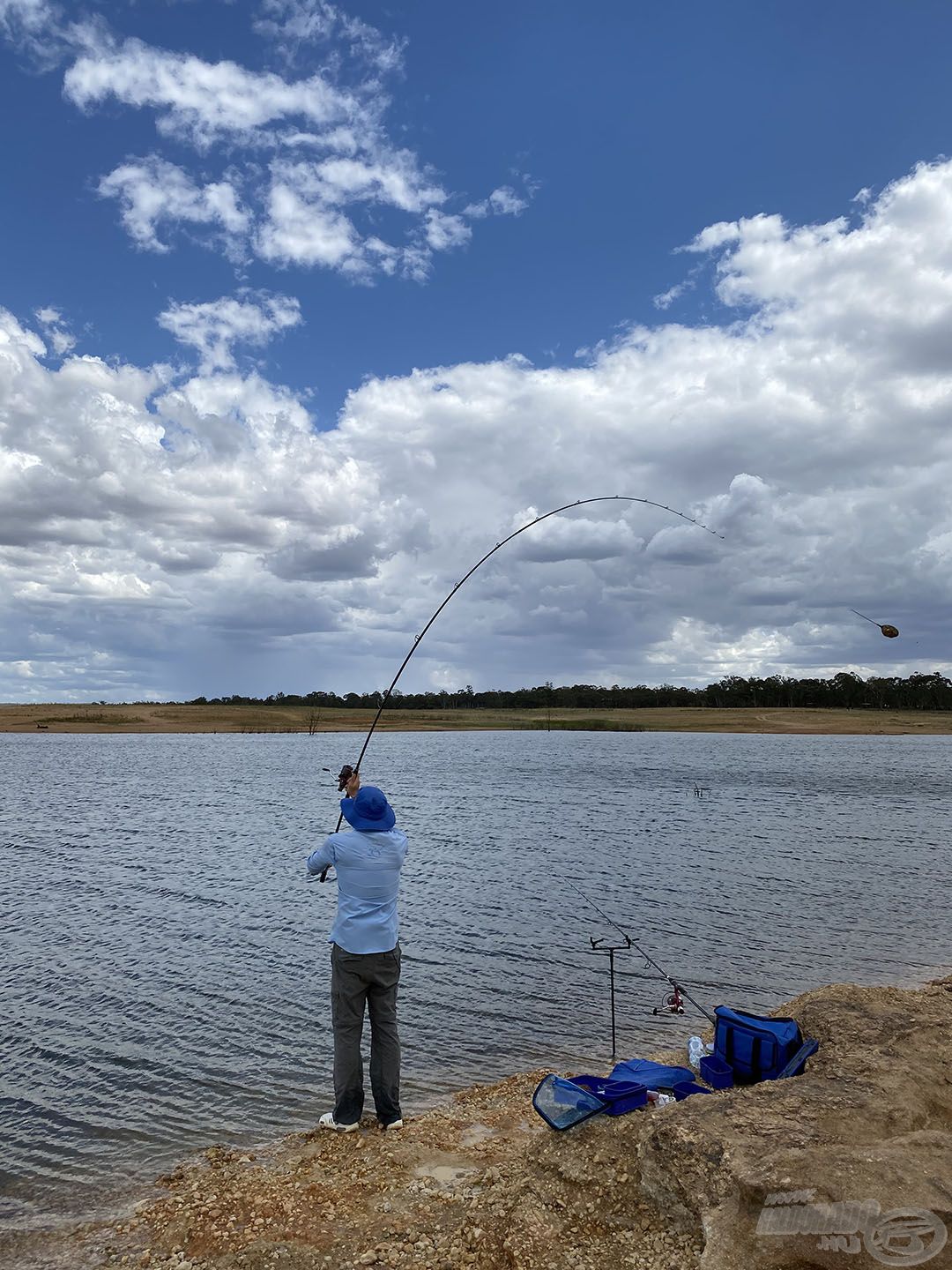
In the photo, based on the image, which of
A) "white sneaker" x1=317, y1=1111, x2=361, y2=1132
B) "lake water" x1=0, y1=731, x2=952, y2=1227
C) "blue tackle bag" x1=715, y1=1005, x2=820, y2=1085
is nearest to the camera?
"blue tackle bag" x1=715, y1=1005, x2=820, y2=1085

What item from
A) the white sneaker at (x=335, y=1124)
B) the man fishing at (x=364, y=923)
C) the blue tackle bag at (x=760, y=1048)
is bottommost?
the white sneaker at (x=335, y=1124)

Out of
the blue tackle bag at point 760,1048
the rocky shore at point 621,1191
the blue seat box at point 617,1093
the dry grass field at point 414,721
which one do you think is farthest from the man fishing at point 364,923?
the dry grass field at point 414,721

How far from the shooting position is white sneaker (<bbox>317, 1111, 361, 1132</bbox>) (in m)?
7.79

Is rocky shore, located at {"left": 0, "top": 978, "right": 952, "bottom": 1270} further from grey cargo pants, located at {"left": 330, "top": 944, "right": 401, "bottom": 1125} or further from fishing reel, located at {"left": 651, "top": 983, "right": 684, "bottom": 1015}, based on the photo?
fishing reel, located at {"left": 651, "top": 983, "right": 684, "bottom": 1015}

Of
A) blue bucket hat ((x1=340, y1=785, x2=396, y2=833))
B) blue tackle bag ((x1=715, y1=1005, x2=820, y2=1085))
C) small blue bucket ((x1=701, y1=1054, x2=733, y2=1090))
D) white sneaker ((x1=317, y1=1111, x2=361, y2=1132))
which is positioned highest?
blue bucket hat ((x1=340, y1=785, x2=396, y2=833))

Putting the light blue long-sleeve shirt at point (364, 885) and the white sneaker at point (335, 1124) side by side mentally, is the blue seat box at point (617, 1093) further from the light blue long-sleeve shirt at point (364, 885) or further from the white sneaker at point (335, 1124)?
the white sneaker at point (335, 1124)

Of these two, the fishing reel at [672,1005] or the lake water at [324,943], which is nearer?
the lake water at [324,943]

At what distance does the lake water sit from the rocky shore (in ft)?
4.72

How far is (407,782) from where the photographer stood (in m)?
53.1

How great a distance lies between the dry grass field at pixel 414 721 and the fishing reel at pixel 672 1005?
11624cm

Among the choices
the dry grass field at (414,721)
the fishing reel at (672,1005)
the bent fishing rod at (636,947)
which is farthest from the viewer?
the dry grass field at (414,721)

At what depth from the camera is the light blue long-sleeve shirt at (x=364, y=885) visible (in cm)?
736

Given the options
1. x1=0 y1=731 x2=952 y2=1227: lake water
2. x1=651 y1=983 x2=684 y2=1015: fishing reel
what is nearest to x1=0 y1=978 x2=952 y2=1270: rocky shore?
x1=0 y1=731 x2=952 y2=1227: lake water

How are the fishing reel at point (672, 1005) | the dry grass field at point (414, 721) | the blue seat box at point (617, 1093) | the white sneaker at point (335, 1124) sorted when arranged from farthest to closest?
the dry grass field at point (414, 721)
the fishing reel at point (672, 1005)
the white sneaker at point (335, 1124)
the blue seat box at point (617, 1093)
